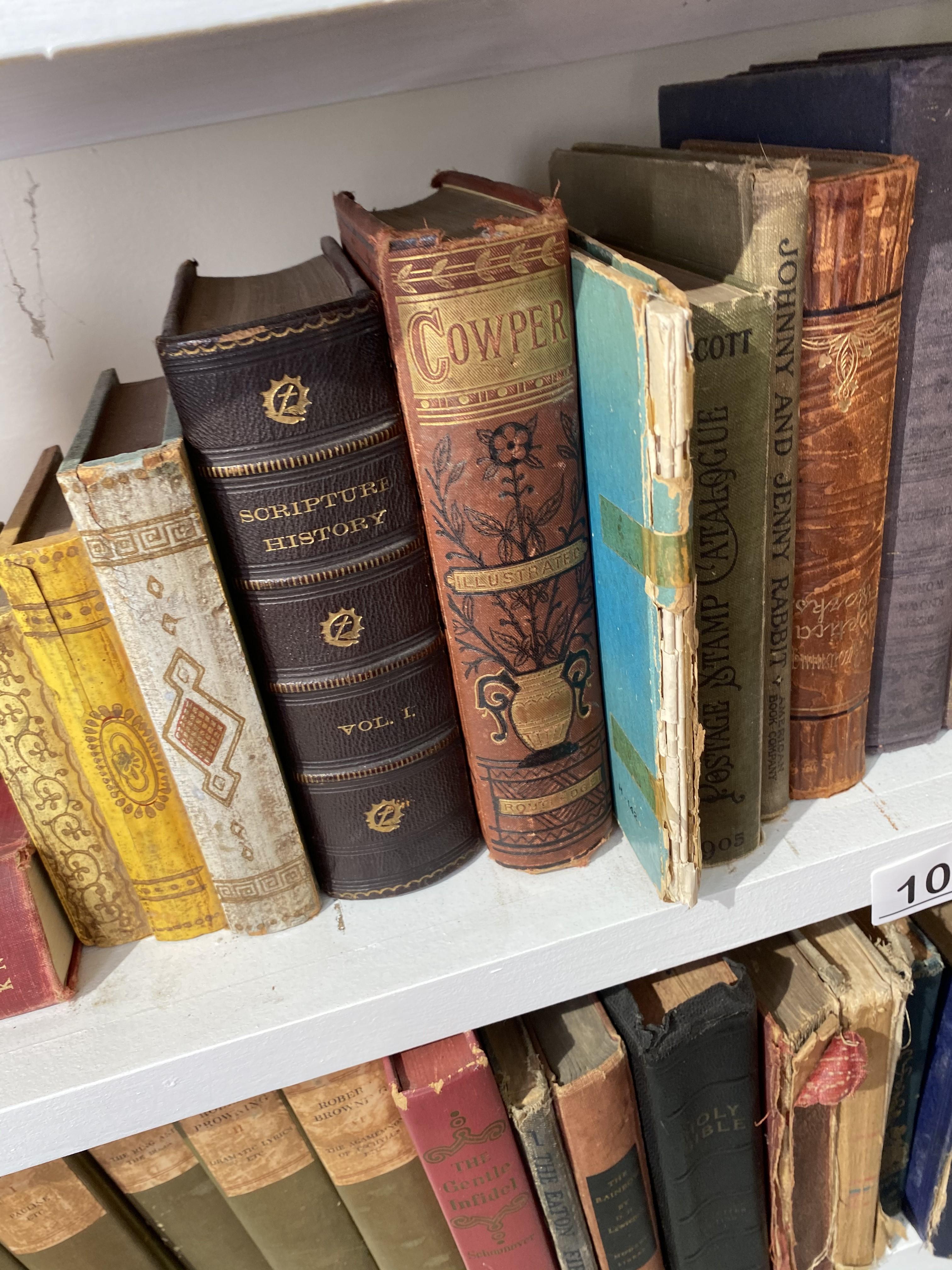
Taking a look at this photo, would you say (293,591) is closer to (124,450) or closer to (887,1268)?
(124,450)

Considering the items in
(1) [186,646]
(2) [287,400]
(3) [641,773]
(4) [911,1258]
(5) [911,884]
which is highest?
(2) [287,400]

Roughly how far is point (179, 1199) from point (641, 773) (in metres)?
0.40

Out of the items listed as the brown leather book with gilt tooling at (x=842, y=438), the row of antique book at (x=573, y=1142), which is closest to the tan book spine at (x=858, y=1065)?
the row of antique book at (x=573, y=1142)

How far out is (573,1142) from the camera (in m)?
0.54

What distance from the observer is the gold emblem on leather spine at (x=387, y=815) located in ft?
1.65

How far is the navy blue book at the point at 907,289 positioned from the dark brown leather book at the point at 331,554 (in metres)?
0.26

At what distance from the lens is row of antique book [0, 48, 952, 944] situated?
0.39 metres

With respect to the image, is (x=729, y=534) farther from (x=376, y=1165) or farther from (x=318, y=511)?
(x=376, y=1165)

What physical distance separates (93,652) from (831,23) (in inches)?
29.6

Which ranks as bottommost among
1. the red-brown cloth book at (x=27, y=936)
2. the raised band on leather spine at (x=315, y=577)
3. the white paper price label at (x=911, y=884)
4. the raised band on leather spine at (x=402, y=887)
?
the white paper price label at (x=911, y=884)

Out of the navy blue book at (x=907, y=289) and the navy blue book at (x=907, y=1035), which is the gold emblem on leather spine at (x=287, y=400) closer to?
the navy blue book at (x=907, y=289)

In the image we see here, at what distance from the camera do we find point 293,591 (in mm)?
443

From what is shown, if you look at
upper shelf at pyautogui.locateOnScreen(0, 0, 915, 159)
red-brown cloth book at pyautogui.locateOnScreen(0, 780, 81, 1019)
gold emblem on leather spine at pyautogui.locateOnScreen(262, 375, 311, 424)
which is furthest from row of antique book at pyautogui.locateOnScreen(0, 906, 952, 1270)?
upper shelf at pyautogui.locateOnScreen(0, 0, 915, 159)

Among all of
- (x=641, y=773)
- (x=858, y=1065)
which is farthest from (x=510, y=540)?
(x=858, y=1065)
